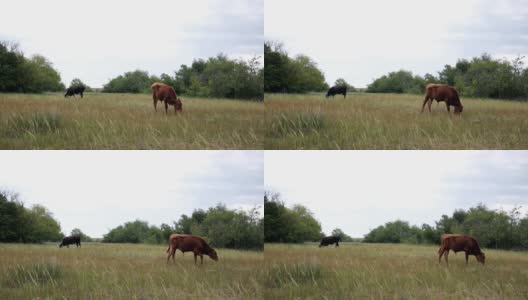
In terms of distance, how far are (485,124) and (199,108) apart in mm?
3348

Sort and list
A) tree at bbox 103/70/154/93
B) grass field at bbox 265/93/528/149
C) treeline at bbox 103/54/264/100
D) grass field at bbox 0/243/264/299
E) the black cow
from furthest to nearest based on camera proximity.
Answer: tree at bbox 103/70/154/93
treeline at bbox 103/54/264/100
the black cow
grass field at bbox 0/243/264/299
grass field at bbox 265/93/528/149

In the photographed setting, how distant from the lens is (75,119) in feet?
21.1

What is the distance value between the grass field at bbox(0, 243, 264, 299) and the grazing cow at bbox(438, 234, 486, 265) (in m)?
2.22

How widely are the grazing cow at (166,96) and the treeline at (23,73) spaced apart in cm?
116

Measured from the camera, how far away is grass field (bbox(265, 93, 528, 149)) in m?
6.17

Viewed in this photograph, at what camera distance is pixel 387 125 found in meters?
6.33

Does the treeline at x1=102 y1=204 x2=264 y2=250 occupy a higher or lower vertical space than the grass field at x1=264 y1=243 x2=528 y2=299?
higher

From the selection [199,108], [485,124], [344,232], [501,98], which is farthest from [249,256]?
[501,98]

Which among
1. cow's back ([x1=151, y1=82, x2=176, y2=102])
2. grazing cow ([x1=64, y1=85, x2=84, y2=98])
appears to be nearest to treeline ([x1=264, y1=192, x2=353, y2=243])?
cow's back ([x1=151, y1=82, x2=176, y2=102])

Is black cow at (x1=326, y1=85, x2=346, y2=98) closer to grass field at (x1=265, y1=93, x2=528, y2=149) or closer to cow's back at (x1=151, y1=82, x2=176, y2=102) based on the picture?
grass field at (x1=265, y1=93, x2=528, y2=149)

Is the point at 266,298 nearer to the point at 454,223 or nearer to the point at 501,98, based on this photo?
the point at 454,223

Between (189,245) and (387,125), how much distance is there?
2.88 metres

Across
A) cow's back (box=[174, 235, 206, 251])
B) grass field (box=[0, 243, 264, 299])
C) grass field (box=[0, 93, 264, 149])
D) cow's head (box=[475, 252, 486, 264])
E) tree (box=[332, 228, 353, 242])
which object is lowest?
Answer: grass field (box=[0, 243, 264, 299])

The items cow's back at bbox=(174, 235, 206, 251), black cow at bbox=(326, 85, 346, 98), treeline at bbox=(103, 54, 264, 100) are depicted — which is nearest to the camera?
black cow at bbox=(326, 85, 346, 98)
